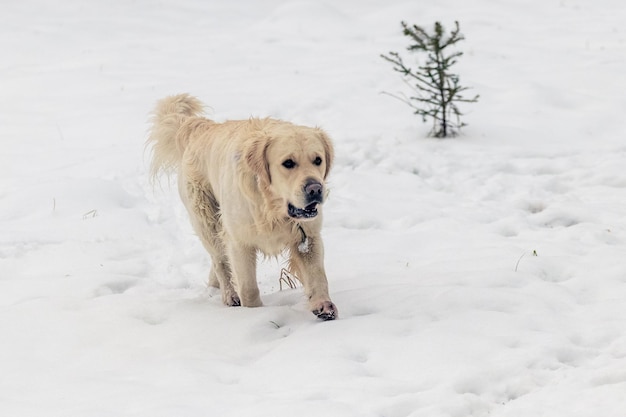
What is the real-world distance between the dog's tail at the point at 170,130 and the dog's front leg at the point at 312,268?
4.81 feet

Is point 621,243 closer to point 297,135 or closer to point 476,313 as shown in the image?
point 476,313

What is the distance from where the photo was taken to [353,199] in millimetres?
7371

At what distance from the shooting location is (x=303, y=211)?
184 inches

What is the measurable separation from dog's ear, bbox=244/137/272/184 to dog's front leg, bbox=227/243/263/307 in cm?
58

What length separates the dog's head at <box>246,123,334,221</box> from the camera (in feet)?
15.0

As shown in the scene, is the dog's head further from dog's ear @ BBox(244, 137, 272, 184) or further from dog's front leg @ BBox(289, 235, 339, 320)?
Answer: dog's front leg @ BBox(289, 235, 339, 320)

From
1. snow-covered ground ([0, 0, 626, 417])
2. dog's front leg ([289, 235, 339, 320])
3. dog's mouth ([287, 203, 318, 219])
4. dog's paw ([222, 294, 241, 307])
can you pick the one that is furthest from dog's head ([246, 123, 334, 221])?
dog's paw ([222, 294, 241, 307])

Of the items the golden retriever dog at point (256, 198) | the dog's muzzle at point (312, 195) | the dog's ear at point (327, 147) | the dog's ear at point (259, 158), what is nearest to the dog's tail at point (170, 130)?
the golden retriever dog at point (256, 198)

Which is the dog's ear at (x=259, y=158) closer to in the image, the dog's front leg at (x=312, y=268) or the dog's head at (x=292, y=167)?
the dog's head at (x=292, y=167)

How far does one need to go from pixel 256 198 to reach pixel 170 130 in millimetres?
1571

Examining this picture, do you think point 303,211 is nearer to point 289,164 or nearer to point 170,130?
point 289,164

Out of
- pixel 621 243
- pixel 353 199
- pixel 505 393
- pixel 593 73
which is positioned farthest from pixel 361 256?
pixel 593 73

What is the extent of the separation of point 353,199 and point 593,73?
535cm

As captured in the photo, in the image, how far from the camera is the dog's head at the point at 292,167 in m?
4.56
